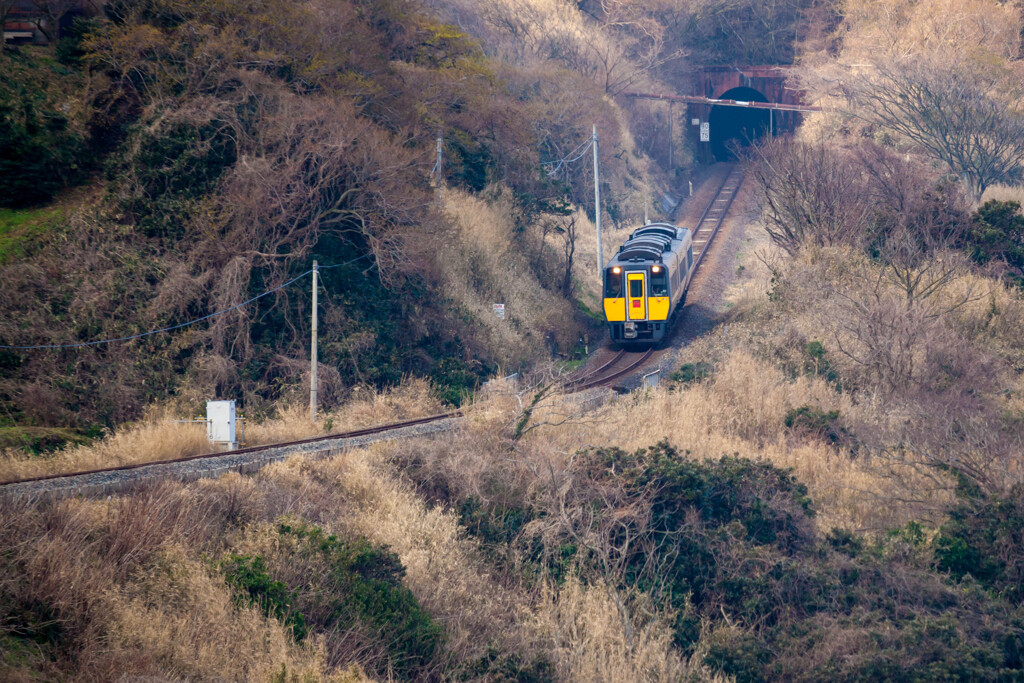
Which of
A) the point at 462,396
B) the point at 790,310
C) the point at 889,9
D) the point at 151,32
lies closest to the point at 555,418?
the point at 462,396

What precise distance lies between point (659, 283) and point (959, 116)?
21.3 meters

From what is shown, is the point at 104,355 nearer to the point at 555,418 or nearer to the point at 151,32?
the point at 151,32

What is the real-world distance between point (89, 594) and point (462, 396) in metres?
11.8

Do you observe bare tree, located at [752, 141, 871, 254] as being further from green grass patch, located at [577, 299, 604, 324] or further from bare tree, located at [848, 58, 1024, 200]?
bare tree, located at [848, 58, 1024, 200]

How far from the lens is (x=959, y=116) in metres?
37.6

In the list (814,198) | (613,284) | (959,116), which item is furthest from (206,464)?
(959,116)

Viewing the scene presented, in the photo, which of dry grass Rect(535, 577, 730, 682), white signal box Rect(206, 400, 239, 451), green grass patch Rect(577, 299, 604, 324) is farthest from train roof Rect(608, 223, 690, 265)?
dry grass Rect(535, 577, 730, 682)

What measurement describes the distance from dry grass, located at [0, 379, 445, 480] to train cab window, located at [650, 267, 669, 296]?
7766 mm

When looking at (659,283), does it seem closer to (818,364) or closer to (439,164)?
(818,364)

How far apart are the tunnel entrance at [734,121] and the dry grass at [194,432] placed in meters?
44.1

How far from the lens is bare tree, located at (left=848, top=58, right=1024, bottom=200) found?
1465 inches

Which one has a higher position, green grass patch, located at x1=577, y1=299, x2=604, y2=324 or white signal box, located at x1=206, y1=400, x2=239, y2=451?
white signal box, located at x1=206, y1=400, x2=239, y2=451

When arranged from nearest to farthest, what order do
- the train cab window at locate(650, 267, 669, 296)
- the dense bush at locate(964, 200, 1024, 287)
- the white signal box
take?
1. the white signal box
2. the train cab window at locate(650, 267, 669, 296)
3. the dense bush at locate(964, 200, 1024, 287)

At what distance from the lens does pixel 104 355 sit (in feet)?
59.8
